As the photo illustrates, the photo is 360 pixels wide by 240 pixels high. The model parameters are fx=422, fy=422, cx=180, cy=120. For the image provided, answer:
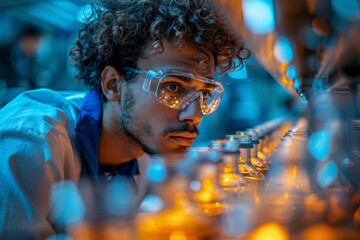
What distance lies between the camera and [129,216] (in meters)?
0.55

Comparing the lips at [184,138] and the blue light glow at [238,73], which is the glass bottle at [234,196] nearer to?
the lips at [184,138]

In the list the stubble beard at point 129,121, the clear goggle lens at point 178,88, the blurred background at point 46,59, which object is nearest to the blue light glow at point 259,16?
the clear goggle lens at point 178,88

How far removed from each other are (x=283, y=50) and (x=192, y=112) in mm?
617

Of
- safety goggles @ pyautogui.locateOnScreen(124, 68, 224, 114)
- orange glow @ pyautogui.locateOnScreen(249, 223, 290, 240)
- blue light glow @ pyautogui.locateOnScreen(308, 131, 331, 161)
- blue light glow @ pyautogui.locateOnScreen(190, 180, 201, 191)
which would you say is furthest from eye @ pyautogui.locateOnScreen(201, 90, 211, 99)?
orange glow @ pyautogui.locateOnScreen(249, 223, 290, 240)

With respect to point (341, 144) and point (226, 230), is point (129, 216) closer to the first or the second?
point (226, 230)

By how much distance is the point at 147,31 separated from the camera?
1.88 meters

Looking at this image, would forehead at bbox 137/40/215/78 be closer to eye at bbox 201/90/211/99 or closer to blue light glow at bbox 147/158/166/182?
eye at bbox 201/90/211/99

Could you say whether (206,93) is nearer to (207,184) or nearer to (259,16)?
(259,16)

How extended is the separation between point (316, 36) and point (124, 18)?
1.21 metres

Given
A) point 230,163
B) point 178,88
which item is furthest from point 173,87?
point 230,163

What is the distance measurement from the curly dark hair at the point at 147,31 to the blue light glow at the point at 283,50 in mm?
543

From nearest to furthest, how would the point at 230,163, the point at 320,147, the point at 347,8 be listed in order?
the point at 347,8 < the point at 320,147 < the point at 230,163

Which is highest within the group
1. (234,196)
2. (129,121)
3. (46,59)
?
(46,59)

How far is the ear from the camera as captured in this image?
6.32 ft
